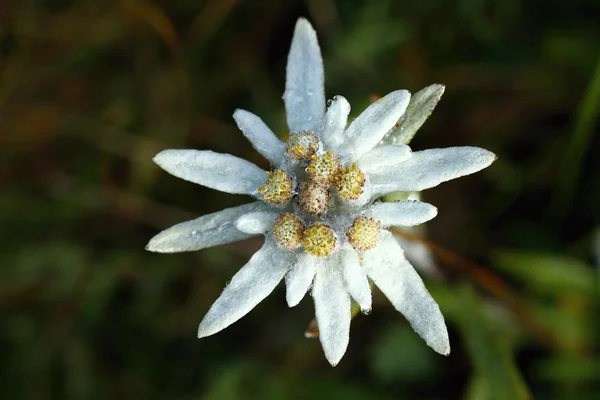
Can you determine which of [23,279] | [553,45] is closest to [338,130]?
[553,45]

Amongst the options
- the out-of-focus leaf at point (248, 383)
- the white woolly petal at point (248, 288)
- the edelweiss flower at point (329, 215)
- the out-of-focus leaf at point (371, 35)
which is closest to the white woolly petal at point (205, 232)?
the edelweiss flower at point (329, 215)

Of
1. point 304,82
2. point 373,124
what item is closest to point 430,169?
point 373,124

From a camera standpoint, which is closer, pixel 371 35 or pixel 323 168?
pixel 323 168

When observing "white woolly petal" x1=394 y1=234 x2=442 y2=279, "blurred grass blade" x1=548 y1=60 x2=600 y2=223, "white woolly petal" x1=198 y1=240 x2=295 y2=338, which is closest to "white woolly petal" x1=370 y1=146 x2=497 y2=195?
"white woolly petal" x1=198 y1=240 x2=295 y2=338

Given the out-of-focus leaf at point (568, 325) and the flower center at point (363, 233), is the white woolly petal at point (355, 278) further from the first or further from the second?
the out-of-focus leaf at point (568, 325)

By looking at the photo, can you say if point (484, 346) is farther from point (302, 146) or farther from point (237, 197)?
point (237, 197)
